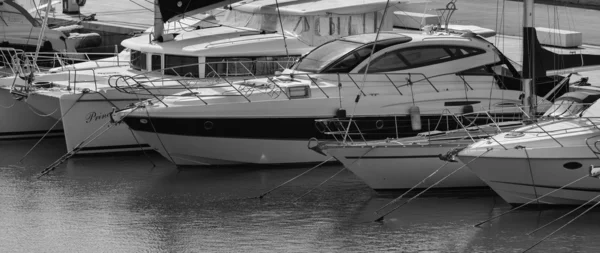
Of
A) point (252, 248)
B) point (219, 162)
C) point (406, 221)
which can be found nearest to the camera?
point (252, 248)

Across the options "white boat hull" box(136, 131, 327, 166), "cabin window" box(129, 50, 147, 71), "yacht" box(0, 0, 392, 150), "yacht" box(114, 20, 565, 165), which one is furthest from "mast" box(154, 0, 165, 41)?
"white boat hull" box(136, 131, 327, 166)

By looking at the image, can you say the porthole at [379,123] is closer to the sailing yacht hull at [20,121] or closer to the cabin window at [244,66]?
the cabin window at [244,66]

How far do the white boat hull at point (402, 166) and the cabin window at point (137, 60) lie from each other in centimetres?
624

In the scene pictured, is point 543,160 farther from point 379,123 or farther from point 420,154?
point 379,123

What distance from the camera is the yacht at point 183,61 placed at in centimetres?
2070

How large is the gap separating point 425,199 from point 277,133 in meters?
3.15

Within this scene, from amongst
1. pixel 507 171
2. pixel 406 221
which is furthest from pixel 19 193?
pixel 507 171

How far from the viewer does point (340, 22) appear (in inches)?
868

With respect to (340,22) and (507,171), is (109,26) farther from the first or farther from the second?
(507,171)

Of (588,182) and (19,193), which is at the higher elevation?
(588,182)

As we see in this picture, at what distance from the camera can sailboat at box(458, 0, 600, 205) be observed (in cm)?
1512

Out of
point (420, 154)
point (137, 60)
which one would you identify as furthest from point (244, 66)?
point (420, 154)

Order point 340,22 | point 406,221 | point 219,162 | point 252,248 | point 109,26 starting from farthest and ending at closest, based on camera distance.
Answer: point 109,26 < point 340,22 < point 219,162 < point 406,221 < point 252,248

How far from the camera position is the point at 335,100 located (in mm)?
18766
